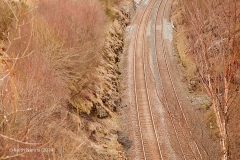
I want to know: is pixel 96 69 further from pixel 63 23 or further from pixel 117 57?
pixel 63 23

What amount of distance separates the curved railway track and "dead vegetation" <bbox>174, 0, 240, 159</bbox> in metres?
2.19

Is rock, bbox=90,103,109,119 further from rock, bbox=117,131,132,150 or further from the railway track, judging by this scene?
the railway track

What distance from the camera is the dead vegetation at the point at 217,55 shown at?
553 centimetres

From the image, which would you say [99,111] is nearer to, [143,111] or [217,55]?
[143,111]

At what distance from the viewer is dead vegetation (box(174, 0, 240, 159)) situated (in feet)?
18.1

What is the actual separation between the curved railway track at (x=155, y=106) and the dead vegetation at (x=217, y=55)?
86.3 inches

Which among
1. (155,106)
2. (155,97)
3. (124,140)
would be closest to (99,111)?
(124,140)

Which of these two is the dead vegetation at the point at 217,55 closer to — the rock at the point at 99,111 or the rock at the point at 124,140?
the rock at the point at 124,140

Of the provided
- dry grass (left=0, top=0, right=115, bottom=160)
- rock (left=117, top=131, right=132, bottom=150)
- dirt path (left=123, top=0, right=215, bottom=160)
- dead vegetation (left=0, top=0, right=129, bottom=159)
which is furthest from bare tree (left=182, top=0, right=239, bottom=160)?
rock (left=117, top=131, right=132, bottom=150)

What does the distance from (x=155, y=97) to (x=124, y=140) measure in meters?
5.36

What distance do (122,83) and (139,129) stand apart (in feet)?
21.7

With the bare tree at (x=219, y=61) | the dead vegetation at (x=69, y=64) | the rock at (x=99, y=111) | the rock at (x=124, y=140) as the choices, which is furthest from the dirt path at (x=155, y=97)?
the bare tree at (x=219, y=61)

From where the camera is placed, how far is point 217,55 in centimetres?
638

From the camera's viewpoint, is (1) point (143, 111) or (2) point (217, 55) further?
(1) point (143, 111)
